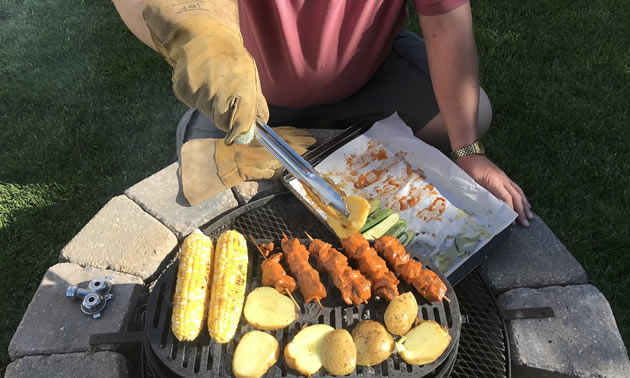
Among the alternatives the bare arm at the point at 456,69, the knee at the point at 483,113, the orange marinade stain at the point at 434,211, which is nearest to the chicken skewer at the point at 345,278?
the orange marinade stain at the point at 434,211

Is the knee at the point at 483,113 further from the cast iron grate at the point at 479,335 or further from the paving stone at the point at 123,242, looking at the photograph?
the paving stone at the point at 123,242

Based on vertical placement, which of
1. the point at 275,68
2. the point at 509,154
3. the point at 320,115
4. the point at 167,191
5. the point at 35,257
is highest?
the point at 275,68

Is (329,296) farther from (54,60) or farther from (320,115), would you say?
(54,60)

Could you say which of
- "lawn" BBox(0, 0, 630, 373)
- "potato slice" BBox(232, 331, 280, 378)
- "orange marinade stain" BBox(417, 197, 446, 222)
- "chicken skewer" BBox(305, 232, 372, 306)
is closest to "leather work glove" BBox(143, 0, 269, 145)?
"chicken skewer" BBox(305, 232, 372, 306)

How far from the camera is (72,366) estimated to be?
184 centimetres

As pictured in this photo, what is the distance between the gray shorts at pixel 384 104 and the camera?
290 cm

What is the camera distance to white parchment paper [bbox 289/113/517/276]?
7.18 feet

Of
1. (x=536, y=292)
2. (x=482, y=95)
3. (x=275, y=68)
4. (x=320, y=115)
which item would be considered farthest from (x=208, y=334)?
(x=482, y=95)

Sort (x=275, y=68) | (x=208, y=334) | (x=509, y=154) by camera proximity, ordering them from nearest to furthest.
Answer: (x=208, y=334), (x=275, y=68), (x=509, y=154)

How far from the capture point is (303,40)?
2.58m

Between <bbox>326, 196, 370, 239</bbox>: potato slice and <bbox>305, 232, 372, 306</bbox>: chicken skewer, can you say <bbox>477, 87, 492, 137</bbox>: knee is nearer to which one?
<bbox>326, 196, 370, 239</bbox>: potato slice

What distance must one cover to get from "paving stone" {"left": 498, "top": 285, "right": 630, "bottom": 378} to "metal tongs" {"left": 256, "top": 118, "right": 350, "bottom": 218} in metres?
0.90

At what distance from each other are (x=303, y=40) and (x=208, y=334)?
1603 mm

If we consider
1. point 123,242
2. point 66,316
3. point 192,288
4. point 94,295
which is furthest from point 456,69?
point 66,316
